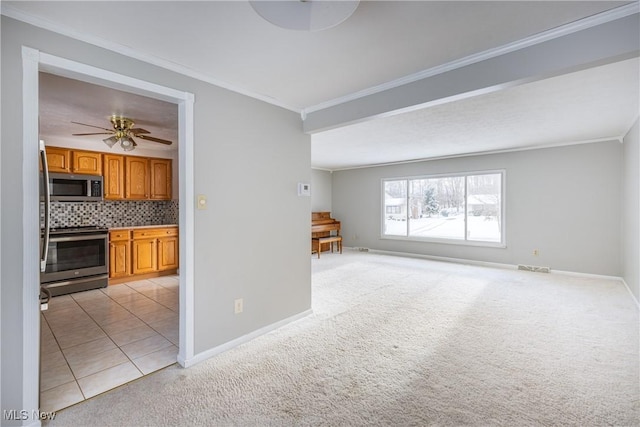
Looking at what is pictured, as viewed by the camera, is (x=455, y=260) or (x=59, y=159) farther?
(x=455, y=260)

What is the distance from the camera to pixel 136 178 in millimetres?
5098

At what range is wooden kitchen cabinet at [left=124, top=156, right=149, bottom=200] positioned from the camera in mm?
5000

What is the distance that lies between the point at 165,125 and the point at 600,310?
5.79 meters

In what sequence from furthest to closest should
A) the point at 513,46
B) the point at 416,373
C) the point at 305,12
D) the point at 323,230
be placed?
the point at 323,230 < the point at 416,373 < the point at 513,46 < the point at 305,12

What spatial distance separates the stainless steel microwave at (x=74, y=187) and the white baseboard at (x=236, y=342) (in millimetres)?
3548

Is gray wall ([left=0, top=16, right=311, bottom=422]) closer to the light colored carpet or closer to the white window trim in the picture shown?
the light colored carpet

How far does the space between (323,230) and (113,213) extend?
4479 mm

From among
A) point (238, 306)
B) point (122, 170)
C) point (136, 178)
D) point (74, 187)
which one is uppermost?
point (122, 170)

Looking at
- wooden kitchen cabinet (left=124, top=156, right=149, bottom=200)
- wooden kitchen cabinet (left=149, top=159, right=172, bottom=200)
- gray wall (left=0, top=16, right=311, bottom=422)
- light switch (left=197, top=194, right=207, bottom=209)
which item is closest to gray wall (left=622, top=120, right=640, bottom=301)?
gray wall (left=0, top=16, right=311, bottom=422)

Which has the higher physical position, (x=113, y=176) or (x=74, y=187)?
(x=113, y=176)

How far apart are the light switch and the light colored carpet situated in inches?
49.1

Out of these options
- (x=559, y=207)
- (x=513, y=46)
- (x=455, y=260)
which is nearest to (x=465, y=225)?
(x=455, y=260)
